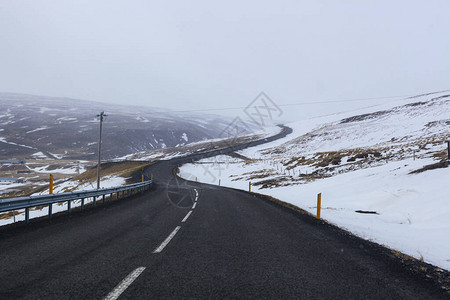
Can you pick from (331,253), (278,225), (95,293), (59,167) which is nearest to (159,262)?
(95,293)

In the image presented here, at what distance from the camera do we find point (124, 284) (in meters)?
3.46

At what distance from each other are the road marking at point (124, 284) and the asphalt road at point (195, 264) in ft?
0.05

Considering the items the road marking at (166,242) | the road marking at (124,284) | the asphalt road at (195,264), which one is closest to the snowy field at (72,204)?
the asphalt road at (195,264)

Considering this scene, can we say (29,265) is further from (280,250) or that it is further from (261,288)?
(280,250)

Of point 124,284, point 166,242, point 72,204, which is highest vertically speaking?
point 124,284

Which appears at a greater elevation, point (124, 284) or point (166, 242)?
point (124, 284)

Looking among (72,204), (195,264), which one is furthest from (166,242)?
(72,204)

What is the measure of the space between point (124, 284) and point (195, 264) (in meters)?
1.24

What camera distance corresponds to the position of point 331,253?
200 inches

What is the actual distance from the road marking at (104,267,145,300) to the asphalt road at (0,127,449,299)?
1 cm

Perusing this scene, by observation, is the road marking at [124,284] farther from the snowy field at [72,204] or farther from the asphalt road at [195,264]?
the snowy field at [72,204]

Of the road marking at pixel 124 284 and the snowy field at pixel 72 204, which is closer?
the road marking at pixel 124 284

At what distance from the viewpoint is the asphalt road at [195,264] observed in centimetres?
336

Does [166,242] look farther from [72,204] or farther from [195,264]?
[72,204]
